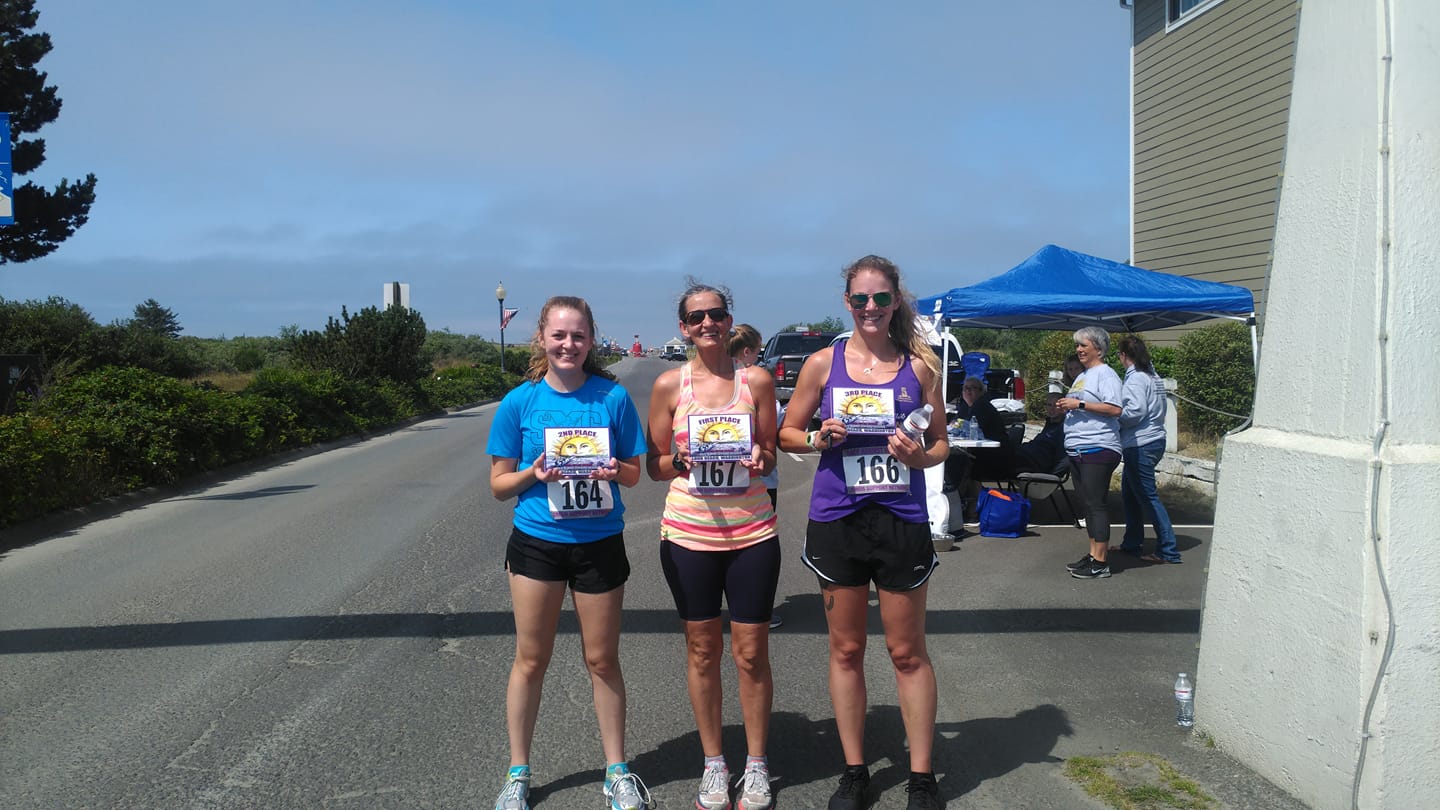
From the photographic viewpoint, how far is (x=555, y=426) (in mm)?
3539

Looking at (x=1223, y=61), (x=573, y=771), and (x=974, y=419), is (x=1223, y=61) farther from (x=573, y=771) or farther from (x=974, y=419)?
(x=573, y=771)

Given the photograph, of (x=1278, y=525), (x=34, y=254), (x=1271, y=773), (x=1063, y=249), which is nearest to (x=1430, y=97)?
(x=1278, y=525)

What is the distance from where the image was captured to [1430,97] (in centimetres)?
329

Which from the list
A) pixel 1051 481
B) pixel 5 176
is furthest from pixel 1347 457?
pixel 5 176

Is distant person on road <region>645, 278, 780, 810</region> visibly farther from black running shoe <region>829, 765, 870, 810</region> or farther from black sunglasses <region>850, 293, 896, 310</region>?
black sunglasses <region>850, 293, 896, 310</region>

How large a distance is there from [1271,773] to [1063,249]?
7613mm

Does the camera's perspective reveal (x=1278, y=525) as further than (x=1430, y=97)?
Yes

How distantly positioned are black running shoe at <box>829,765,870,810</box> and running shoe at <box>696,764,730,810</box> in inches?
14.8

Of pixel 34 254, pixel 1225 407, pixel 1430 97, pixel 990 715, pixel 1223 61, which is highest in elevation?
pixel 1223 61

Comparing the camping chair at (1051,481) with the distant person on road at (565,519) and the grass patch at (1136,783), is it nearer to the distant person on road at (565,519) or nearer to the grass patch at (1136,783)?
the grass patch at (1136,783)

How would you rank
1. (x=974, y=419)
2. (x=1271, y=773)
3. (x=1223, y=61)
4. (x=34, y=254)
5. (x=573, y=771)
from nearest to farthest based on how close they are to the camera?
(x=1271, y=773) → (x=573, y=771) → (x=974, y=419) → (x=1223, y=61) → (x=34, y=254)

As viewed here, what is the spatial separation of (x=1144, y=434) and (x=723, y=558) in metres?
5.48

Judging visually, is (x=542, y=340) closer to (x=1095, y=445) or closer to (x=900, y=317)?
(x=900, y=317)

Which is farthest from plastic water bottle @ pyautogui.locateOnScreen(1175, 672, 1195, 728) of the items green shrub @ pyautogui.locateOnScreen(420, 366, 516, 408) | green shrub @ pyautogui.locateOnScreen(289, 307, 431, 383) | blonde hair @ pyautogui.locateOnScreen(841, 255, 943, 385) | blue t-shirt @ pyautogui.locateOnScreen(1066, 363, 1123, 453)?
green shrub @ pyautogui.locateOnScreen(420, 366, 516, 408)
